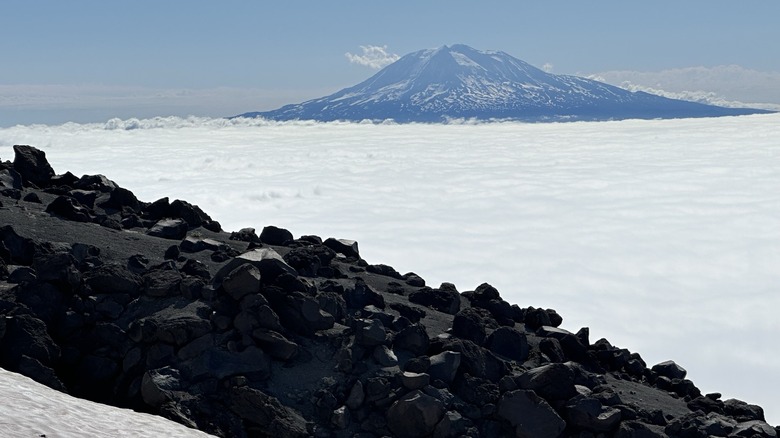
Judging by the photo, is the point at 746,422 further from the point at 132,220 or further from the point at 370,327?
the point at 132,220

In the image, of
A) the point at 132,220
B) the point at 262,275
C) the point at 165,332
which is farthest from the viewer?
the point at 132,220

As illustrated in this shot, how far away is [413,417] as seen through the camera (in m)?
13.9

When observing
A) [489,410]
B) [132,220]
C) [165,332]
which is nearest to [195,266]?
[165,332]

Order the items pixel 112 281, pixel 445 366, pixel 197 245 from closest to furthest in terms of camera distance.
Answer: pixel 445 366 → pixel 112 281 → pixel 197 245

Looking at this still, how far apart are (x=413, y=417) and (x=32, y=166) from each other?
46.7 ft

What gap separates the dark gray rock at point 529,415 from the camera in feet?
47.2

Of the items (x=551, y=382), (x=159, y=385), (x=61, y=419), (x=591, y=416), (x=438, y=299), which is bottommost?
(x=591, y=416)

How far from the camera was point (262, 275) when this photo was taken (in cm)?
1642

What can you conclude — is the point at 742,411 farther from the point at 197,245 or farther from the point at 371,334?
the point at 197,245

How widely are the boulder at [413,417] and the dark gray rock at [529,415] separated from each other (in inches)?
53.1

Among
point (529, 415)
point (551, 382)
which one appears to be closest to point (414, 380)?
point (529, 415)

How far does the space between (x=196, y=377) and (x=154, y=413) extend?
0.90 m

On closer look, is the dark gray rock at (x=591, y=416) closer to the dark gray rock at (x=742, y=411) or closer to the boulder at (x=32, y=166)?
the dark gray rock at (x=742, y=411)

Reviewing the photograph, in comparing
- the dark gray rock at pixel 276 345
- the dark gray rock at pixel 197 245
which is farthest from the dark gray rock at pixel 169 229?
the dark gray rock at pixel 276 345
